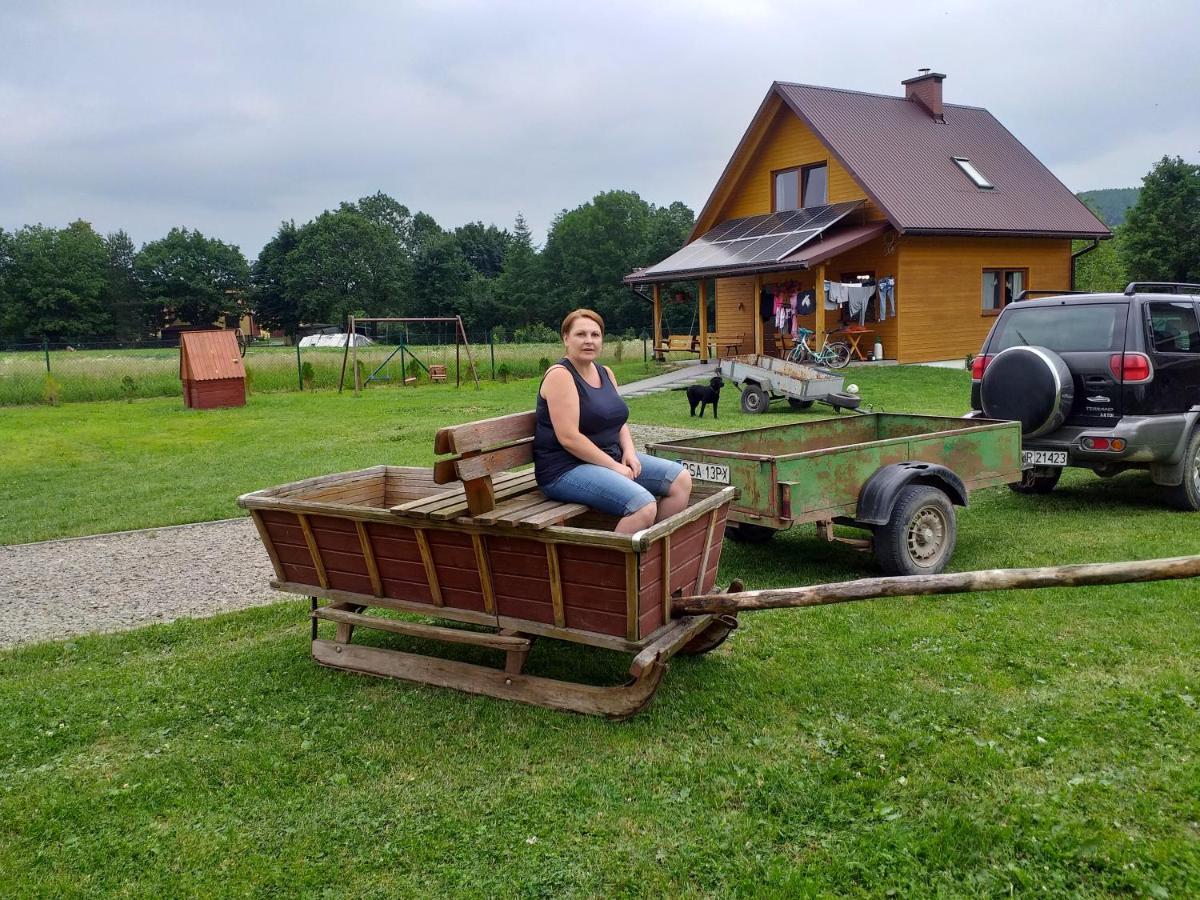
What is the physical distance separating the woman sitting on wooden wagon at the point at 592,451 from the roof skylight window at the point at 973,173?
26.1 metres

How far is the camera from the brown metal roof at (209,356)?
21109 mm

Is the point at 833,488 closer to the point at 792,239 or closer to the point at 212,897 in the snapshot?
the point at 212,897

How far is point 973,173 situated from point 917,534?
2485 centimetres

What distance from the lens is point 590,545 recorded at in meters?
4.09

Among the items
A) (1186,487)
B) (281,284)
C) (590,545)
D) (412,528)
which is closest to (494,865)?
(590,545)

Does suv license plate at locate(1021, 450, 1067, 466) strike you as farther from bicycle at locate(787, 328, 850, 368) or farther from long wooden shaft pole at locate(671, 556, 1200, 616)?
bicycle at locate(787, 328, 850, 368)

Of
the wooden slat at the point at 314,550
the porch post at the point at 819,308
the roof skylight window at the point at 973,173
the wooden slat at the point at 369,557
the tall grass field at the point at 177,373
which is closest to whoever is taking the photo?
the wooden slat at the point at 369,557

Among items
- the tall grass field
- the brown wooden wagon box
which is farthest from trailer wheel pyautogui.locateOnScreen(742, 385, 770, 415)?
the brown wooden wagon box

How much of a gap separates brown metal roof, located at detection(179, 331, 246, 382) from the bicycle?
13151mm

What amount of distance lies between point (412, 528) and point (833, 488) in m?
2.87

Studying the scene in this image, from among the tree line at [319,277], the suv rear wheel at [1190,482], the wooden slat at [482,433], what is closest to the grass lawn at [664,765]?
the wooden slat at [482,433]

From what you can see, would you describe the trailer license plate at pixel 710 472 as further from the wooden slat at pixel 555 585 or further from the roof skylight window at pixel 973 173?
the roof skylight window at pixel 973 173

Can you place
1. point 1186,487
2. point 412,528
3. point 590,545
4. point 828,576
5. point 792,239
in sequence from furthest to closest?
point 792,239 → point 1186,487 → point 828,576 → point 412,528 → point 590,545

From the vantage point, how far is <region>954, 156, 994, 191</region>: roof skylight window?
2752 cm
